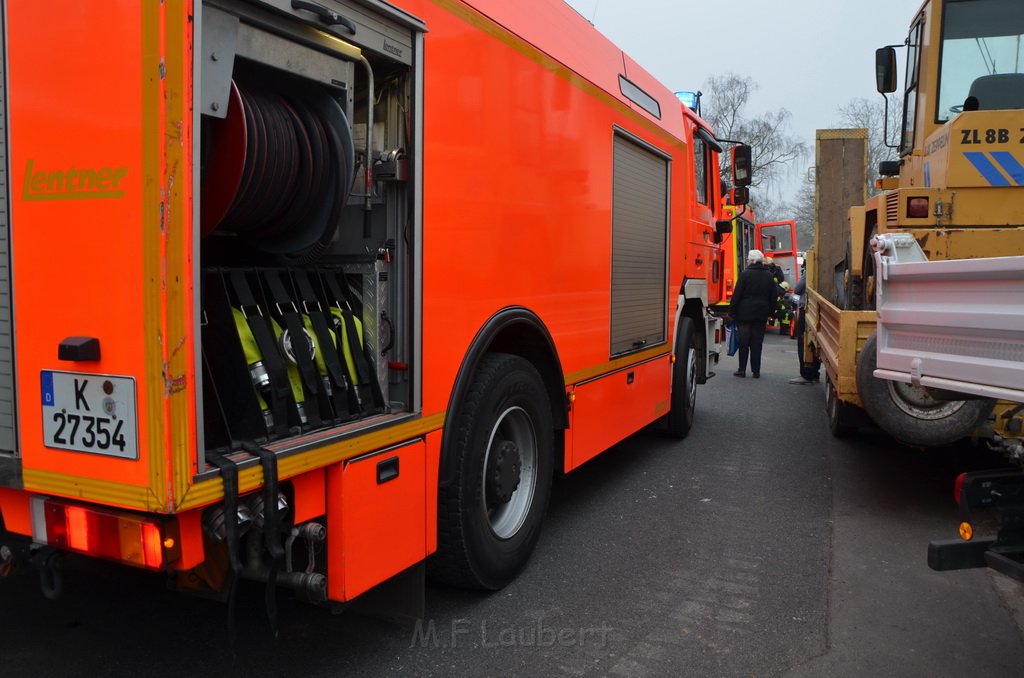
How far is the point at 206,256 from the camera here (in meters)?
3.05

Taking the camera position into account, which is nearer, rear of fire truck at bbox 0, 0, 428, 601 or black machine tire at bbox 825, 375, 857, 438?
rear of fire truck at bbox 0, 0, 428, 601

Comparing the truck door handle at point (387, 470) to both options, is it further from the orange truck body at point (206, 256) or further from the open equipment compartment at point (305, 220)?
the open equipment compartment at point (305, 220)

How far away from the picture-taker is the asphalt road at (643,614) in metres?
3.21

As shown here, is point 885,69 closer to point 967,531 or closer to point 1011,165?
point 1011,165

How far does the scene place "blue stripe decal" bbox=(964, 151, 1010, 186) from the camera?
568 cm

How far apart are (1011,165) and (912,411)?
86.8 inches

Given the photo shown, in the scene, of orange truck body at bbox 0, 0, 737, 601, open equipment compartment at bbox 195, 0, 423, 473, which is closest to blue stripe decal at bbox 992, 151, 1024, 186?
orange truck body at bbox 0, 0, 737, 601

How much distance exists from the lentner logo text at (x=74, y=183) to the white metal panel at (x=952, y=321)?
2.75 meters

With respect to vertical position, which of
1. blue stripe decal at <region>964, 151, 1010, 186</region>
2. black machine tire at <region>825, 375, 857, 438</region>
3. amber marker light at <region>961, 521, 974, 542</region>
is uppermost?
blue stripe decal at <region>964, 151, 1010, 186</region>

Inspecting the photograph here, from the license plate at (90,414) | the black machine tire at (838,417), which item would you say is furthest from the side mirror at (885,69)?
the license plate at (90,414)

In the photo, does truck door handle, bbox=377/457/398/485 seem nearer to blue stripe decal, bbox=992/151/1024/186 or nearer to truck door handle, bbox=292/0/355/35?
truck door handle, bbox=292/0/355/35

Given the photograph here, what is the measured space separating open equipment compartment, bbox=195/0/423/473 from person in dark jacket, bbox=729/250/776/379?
898 centimetres

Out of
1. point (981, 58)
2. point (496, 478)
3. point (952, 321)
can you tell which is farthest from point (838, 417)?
point (496, 478)

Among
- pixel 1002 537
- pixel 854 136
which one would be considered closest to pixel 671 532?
pixel 1002 537
